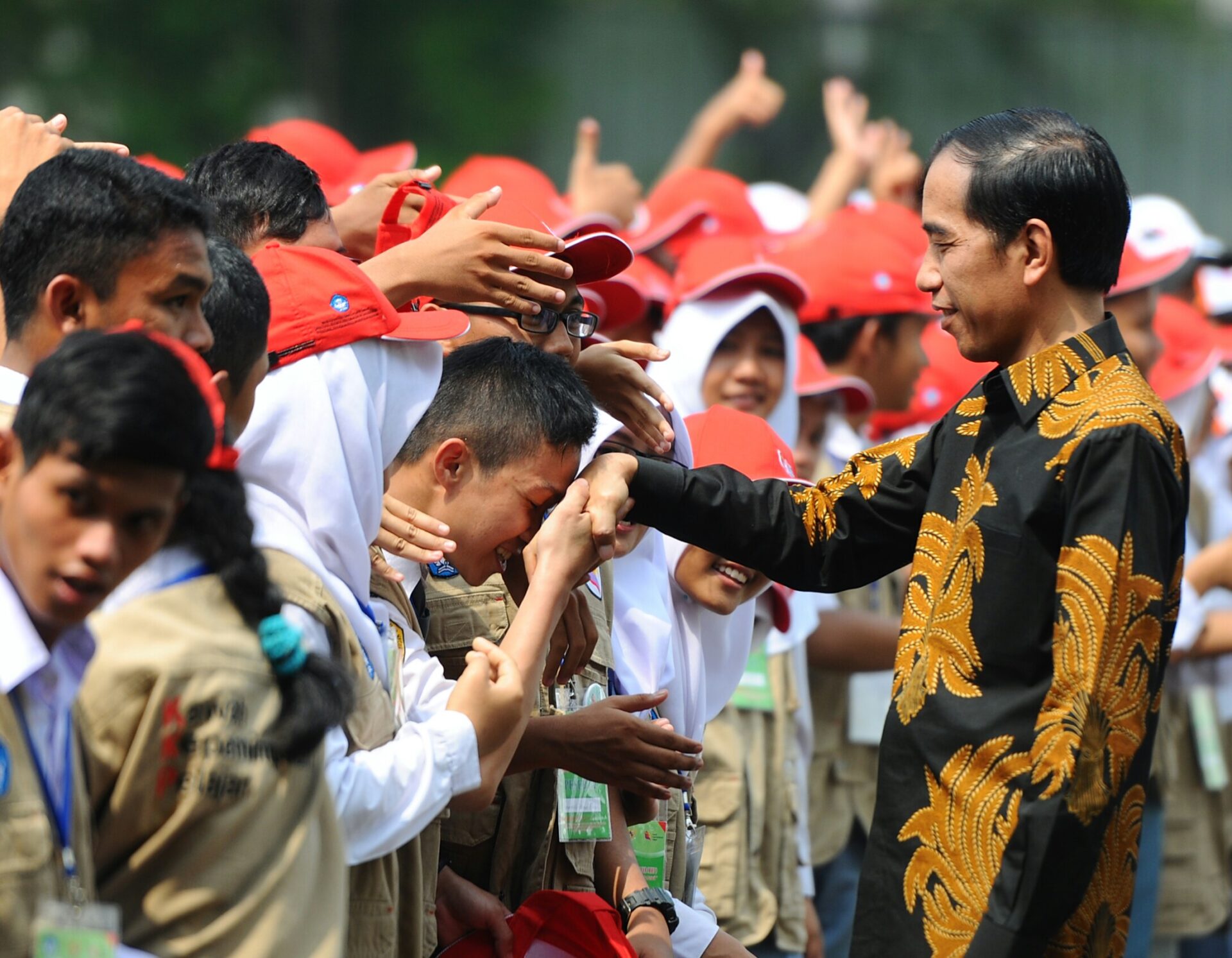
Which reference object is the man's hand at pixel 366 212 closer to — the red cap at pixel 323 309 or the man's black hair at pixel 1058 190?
the red cap at pixel 323 309

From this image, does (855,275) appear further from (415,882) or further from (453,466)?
(415,882)

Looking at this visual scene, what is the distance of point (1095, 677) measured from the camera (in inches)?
97.0

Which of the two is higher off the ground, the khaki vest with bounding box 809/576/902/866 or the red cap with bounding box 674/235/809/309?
the red cap with bounding box 674/235/809/309

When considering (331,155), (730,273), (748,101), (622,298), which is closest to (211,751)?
(622,298)

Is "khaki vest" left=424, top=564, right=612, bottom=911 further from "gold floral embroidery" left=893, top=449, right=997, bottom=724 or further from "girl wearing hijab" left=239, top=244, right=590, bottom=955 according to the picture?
"gold floral embroidery" left=893, top=449, right=997, bottom=724

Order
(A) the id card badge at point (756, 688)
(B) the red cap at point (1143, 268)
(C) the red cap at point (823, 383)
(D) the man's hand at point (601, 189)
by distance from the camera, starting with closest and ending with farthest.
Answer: (A) the id card badge at point (756, 688) < (C) the red cap at point (823, 383) < (B) the red cap at point (1143, 268) < (D) the man's hand at point (601, 189)

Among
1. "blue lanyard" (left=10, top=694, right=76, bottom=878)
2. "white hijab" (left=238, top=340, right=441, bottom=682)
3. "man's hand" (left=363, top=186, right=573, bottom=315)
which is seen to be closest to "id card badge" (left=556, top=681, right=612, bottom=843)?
"white hijab" (left=238, top=340, right=441, bottom=682)

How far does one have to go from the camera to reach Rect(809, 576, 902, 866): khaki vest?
4953 millimetres

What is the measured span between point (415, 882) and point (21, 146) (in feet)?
4.62

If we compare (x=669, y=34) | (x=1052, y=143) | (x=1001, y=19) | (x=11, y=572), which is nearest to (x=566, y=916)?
(x=11, y=572)

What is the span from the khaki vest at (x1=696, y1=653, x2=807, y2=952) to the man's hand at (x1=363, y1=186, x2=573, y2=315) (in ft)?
5.82

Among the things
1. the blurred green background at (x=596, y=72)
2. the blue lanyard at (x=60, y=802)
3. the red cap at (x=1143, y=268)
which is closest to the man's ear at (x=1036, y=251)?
the blue lanyard at (x=60, y=802)

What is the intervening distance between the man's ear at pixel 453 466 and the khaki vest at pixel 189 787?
0.98 metres

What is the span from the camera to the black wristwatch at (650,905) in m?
3.11
